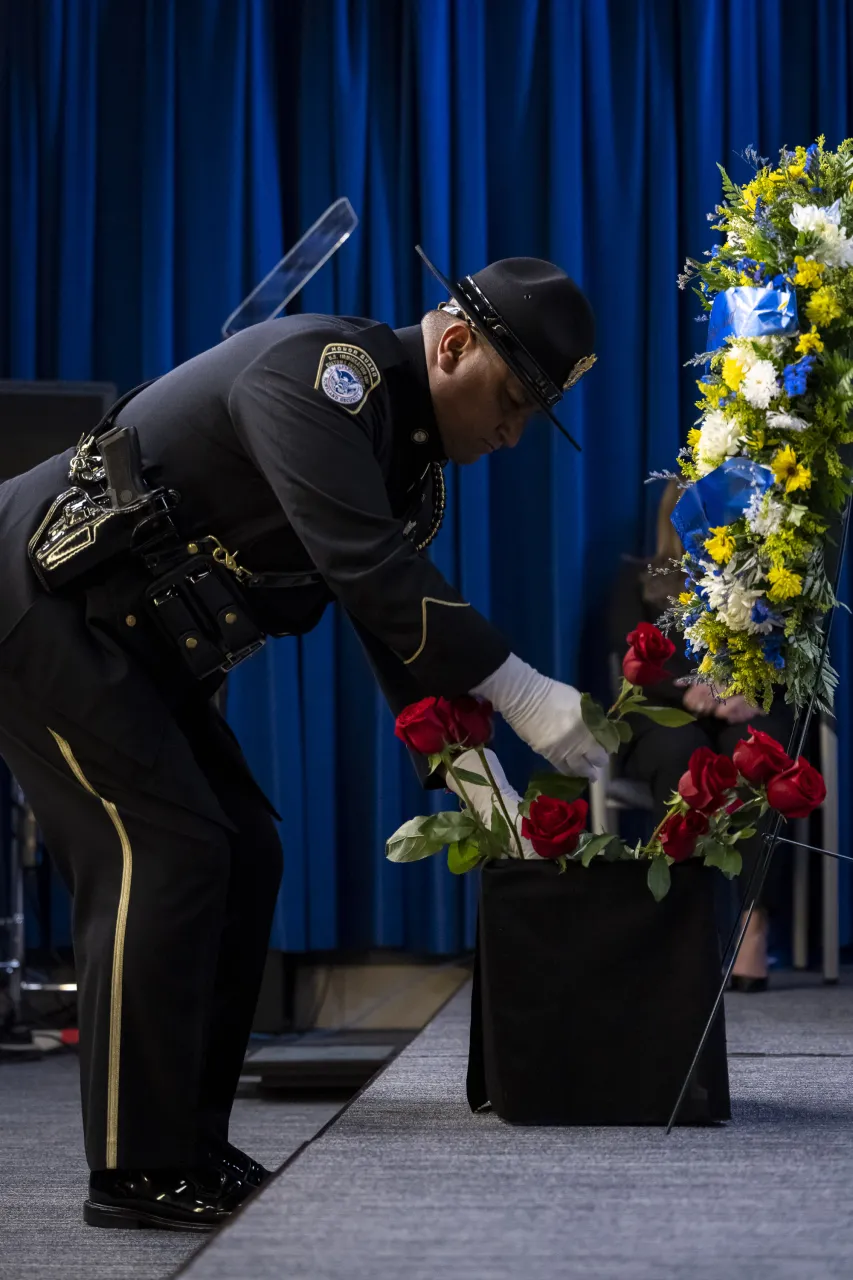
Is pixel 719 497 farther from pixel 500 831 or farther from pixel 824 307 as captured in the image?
pixel 500 831

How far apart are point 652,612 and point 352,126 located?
142cm

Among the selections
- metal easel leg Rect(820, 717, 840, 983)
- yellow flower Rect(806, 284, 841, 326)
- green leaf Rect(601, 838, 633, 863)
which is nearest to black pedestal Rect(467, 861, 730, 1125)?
green leaf Rect(601, 838, 633, 863)

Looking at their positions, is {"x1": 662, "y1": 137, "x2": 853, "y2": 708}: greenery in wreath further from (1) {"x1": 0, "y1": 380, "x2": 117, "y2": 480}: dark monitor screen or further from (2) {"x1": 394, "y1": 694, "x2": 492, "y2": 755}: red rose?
(1) {"x1": 0, "y1": 380, "x2": 117, "y2": 480}: dark monitor screen

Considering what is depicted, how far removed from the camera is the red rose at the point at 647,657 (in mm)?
1514

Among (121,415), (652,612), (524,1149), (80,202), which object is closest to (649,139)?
(652,612)

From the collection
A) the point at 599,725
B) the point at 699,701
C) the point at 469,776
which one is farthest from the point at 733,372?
the point at 699,701

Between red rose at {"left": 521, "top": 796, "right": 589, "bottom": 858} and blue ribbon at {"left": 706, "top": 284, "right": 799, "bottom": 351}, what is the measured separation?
51 centimetres

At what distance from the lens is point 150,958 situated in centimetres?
156

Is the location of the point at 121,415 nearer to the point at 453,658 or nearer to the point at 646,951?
the point at 453,658

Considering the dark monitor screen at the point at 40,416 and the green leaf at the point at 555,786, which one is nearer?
the green leaf at the point at 555,786

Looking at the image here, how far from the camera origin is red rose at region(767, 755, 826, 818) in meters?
1.49

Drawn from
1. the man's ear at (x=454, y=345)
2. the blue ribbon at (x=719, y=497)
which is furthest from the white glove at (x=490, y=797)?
the man's ear at (x=454, y=345)

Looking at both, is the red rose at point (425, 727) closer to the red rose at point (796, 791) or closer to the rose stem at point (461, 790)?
the rose stem at point (461, 790)

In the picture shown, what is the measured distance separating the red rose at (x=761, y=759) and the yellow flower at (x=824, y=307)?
422mm
